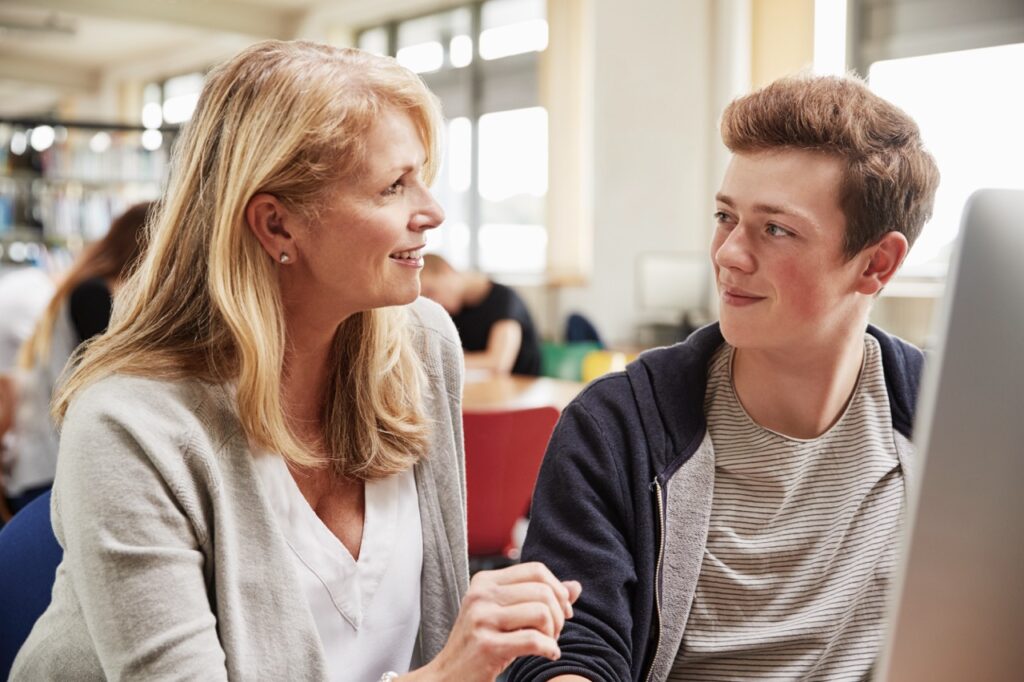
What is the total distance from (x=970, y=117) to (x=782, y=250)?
450cm

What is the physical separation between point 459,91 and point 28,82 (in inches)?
255

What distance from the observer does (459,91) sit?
8.05 meters

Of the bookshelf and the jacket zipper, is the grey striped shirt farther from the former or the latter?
the bookshelf

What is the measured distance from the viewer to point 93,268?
2930 mm

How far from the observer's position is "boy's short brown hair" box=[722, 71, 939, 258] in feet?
3.94

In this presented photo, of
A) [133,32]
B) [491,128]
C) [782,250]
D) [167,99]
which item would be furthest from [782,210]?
[167,99]

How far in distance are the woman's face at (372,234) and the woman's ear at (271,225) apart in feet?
0.05

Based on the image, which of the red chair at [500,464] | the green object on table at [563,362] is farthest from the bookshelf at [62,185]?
the red chair at [500,464]

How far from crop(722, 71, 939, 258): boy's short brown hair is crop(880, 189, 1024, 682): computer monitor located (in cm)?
59

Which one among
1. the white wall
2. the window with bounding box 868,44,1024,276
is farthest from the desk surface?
the white wall

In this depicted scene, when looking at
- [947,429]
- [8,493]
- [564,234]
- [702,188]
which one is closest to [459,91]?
[564,234]

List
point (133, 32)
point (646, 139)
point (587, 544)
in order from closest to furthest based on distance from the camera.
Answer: point (587, 544) < point (646, 139) < point (133, 32)

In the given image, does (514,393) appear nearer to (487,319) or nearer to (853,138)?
(487,319)

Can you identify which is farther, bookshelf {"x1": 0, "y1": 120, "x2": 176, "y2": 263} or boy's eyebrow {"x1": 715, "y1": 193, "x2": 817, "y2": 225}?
bookshelf {"x1": 0, "y1": 120, "x2": 176, "y2": 263}
